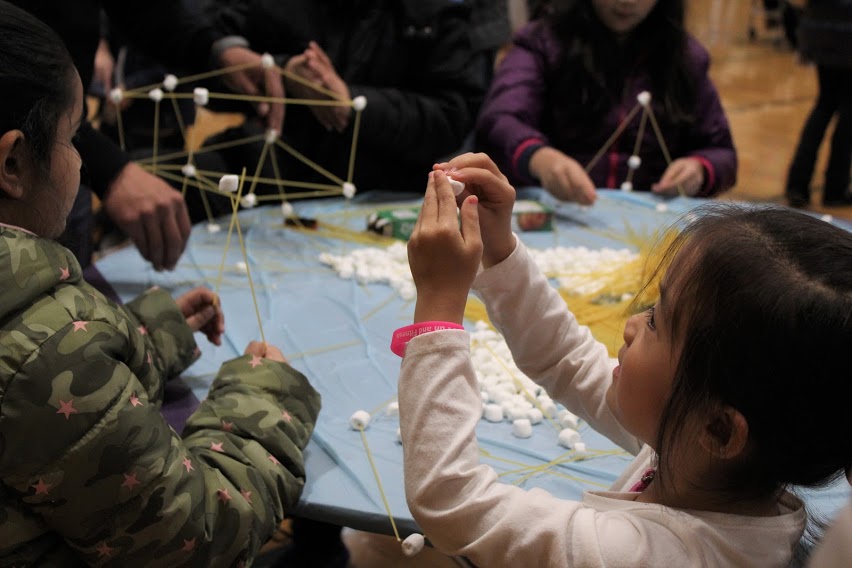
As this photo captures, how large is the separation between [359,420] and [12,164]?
47 cm

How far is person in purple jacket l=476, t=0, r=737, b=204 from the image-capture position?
182 cm

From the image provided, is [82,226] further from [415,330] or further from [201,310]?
[415,330]

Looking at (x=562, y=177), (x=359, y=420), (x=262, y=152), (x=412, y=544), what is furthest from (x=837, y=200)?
(x=412, y=544)

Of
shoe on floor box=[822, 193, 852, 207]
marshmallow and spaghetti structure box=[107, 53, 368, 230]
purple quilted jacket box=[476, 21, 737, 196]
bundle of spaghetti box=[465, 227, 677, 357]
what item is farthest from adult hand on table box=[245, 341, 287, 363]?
shoe on floor box=[822, 193, 852, 207]

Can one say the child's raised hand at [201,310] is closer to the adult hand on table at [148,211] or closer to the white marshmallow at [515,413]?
the adult hand on table at [148,211]

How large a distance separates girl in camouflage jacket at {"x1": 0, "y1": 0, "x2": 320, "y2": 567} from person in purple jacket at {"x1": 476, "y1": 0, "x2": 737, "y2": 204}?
115cm

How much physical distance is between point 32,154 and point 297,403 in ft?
1.25

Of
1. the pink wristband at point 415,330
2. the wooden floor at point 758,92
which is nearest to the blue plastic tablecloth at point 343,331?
the pink wristband at point 415,330

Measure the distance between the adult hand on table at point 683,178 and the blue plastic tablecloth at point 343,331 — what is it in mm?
32

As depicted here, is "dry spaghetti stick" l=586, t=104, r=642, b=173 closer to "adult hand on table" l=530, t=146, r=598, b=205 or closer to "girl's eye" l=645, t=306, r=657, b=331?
"adult hand on table" l=530, t=146, r=598, b=205

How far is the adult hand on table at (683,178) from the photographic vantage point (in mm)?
1782

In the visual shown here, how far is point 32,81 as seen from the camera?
0.70 m

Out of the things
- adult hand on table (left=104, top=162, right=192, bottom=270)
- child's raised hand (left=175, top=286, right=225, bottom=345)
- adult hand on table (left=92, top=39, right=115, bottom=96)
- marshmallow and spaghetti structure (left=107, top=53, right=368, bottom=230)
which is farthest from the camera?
adult hand on table (left=92, top=39, right=115, bottom=96)

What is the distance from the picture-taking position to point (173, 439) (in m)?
0.76
